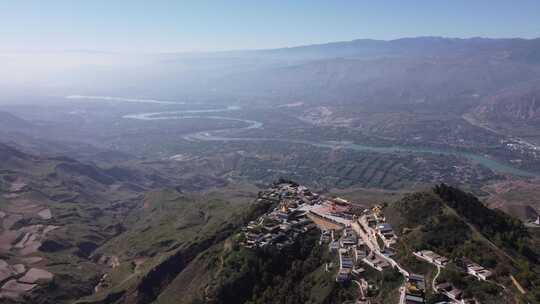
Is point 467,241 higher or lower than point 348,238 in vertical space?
higher

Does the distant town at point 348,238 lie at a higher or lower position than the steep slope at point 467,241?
lower

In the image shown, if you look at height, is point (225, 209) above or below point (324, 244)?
below

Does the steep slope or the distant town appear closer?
the steep slope

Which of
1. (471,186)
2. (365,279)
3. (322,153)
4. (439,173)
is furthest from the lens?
(322,153)

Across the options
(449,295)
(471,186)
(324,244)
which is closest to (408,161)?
(471,186)

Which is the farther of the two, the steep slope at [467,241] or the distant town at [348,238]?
the distant town at [348,238]

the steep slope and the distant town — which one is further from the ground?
the steep slope

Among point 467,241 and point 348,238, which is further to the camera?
point 348,238

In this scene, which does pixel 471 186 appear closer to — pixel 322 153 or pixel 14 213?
pixel 322 153
